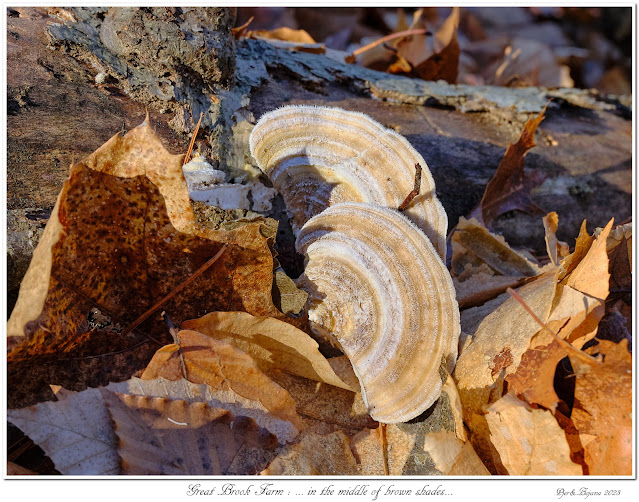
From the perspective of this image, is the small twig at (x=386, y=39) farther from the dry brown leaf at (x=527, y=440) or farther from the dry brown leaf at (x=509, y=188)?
the dry brown leaf at (x=527, y=440)

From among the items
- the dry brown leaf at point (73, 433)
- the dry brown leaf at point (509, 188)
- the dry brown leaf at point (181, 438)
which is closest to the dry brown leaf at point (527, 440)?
the dry brown leaf at point (181, 438)

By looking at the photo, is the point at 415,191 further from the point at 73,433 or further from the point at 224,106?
the point at 73,433

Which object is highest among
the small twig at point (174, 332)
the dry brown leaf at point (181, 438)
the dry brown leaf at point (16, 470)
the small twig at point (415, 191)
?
the small twig at point (415, 191)

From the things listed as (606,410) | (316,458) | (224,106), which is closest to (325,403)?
(316,458)

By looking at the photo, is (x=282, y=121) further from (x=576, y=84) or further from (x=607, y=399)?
(x=576, y=84)

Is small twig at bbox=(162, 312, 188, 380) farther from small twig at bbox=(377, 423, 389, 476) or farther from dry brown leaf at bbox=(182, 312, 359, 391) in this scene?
small twig at bbox=(377, 423, 389, 476)

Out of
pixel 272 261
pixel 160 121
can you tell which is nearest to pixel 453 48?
pixel 160 121
